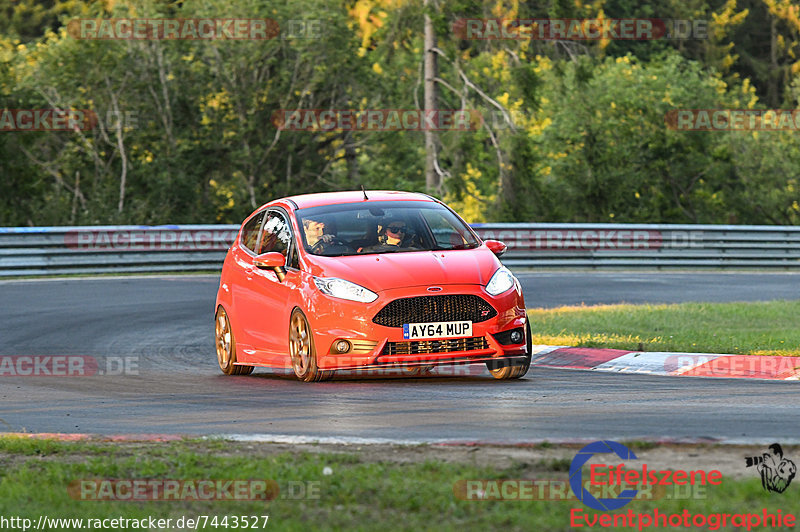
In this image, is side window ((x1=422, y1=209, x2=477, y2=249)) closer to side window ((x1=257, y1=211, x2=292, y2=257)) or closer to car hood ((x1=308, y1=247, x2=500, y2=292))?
car hood ((x1=308, y1=247, x2=500, y2=292))

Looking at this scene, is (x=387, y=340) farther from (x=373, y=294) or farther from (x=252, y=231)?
(x=252, y=231)

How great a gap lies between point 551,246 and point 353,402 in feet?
67.8

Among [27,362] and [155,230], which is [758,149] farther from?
[27,362]

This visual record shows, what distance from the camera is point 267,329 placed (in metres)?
12.6

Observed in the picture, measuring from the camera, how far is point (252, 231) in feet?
45.6

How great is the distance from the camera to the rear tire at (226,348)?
13328 millimetres

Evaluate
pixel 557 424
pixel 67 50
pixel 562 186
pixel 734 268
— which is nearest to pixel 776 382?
pixel 557 424

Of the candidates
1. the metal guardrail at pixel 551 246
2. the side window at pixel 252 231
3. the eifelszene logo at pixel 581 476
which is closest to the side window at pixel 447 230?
the side window at pixel 252 231

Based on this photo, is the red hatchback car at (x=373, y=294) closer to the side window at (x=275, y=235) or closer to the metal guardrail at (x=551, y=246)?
the side window at (x=275, y=235)

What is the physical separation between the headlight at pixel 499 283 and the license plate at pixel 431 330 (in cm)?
50

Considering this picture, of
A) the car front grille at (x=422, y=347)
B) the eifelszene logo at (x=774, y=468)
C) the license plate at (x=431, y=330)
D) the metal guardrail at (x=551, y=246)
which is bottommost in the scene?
the metal guardrail at (x=551, y=246)

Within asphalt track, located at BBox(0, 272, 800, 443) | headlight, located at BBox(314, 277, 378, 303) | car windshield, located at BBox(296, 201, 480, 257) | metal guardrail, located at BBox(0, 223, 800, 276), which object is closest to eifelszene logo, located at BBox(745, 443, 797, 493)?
asphalt track, located at BBox(0, 272, 800, 443)

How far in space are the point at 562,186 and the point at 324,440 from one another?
37496 millimetres

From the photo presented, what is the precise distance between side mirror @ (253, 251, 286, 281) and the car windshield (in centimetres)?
26
